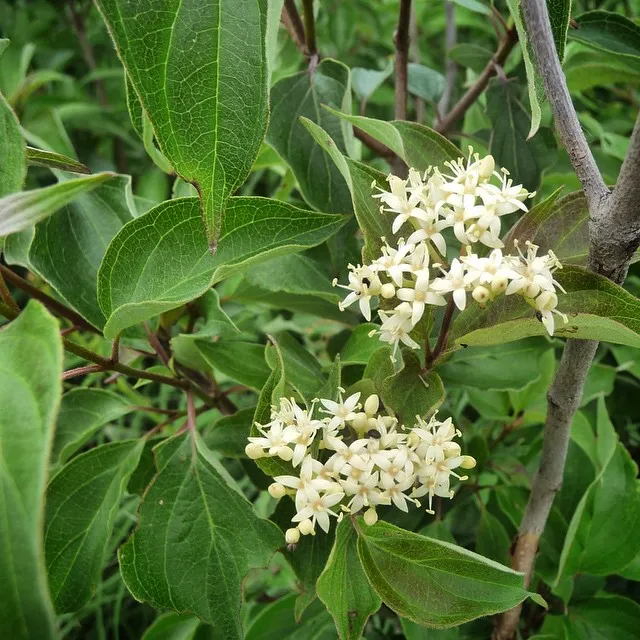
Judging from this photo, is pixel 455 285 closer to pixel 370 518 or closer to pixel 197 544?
pixel 370 518

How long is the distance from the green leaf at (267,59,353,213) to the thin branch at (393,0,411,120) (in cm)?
7

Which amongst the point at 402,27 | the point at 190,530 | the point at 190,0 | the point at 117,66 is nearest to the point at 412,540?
the point at 190,530

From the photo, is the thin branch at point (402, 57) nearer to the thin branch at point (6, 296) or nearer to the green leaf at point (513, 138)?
the green leaf at point (513, 138)

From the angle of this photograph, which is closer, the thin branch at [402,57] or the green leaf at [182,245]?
the green leaf at [182,245]

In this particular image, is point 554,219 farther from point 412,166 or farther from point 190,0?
point 190,0

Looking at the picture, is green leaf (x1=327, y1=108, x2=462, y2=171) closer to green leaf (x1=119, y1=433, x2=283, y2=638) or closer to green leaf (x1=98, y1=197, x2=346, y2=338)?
green leaf (x1=98, y1=197, x2=346, y2=338)

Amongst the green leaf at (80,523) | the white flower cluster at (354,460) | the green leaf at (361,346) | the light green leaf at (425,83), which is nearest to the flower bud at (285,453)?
the white flower cluster at (354,460)

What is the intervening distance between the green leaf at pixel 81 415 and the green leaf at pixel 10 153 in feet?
0.79

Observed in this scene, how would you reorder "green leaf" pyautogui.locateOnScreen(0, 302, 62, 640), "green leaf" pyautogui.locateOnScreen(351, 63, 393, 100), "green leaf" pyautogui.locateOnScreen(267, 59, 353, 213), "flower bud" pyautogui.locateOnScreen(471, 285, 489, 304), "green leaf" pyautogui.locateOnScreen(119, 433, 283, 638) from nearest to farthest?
"green leaf" pyautogui.locateOnScreen(0, 302, 62, 640) < "flower bud" pyautogui.locateOnScreen(471, 285, 489, 304) < "green leaf" pyautogui.locateOnScreen(119, 433, 283, 638) < "green leaf" pyautogui.locateOnScreen(267, 59, 353, 213) < "green leaf" pyautogui.locateOnScreen(351, 63, 393, 100)

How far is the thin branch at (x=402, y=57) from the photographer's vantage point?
65 centimetres

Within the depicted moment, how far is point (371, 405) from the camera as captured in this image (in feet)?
1.46

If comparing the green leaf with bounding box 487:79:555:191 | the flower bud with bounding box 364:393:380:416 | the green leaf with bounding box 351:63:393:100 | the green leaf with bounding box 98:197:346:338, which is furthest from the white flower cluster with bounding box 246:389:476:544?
the green leaf with bounding box 351:63:393:100

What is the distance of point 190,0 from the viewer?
1.15 ft

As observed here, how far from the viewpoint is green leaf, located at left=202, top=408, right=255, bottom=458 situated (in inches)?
23.2
